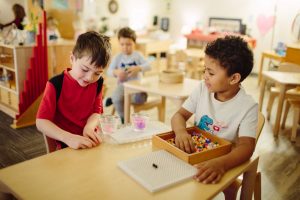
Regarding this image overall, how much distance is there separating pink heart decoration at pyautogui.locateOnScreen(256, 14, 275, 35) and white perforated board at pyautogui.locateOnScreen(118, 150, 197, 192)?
6.28 metres

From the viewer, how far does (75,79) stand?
1.44 metres

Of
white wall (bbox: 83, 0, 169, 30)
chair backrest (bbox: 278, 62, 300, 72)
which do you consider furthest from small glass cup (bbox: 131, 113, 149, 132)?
white wall (bbox: 83, 0, 169, 30)

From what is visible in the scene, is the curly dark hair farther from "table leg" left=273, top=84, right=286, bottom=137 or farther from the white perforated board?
"table leg" left=273, top=84, right=286, bottom=137

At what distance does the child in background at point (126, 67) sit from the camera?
289cm

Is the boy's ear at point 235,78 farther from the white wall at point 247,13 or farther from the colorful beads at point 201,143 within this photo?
the white wall at point 247,13

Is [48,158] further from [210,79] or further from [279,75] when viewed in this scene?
[279,75]

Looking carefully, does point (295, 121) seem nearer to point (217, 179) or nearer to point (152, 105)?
point (152, 105)

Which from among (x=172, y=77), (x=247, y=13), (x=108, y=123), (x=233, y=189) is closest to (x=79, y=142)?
(x=108, y=123)

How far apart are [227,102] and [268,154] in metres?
1.86

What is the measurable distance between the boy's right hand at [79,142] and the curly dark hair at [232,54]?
63 centimetres

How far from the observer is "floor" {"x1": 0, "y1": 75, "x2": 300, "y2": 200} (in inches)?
90.4

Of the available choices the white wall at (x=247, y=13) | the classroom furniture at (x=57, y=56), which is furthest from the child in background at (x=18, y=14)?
the white wall at (x=247, y=13)

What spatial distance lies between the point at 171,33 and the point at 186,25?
23.8 inches

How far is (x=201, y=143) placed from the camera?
120cm
